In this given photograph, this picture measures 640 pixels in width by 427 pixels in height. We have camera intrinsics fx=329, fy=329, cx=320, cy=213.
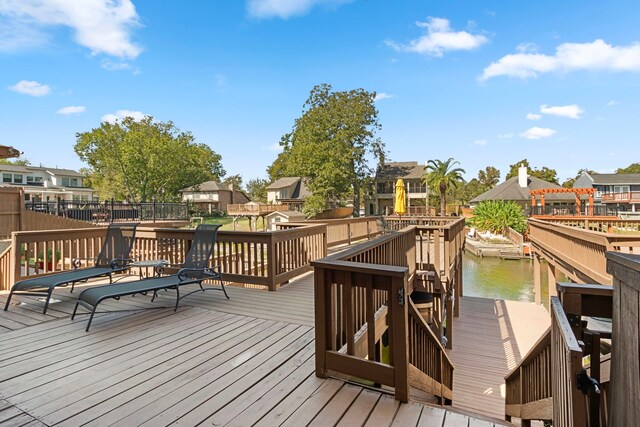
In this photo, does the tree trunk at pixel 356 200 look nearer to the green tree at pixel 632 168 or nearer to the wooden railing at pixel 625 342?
the wooden railing at pixel 625 342

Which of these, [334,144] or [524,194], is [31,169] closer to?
[334,144]

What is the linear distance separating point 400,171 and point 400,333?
43.5m

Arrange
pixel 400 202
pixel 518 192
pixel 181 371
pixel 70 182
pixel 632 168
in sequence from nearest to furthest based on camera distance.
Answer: pixel 181 371, pixel 400 202, pixel 518 192, pixel 70 182, pixel 632 168

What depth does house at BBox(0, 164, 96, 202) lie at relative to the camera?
3700cm

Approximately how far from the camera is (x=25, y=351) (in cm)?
306

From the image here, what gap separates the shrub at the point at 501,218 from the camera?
2642cm

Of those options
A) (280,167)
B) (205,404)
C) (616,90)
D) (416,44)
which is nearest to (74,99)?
(280,167)

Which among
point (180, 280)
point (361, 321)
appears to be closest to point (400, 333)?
point (361, 321)

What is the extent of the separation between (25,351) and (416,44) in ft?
61.2

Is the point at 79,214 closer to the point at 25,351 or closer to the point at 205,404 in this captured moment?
the point at 25,351

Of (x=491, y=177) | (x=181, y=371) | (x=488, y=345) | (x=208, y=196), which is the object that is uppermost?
(x=491, y=177)

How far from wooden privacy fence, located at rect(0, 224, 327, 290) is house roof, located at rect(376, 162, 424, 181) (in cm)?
3732

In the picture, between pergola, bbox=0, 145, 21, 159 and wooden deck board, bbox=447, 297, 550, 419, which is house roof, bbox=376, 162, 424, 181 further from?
pergola, bbox=0, 145, 21, 159

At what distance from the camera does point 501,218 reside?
26.7 m
